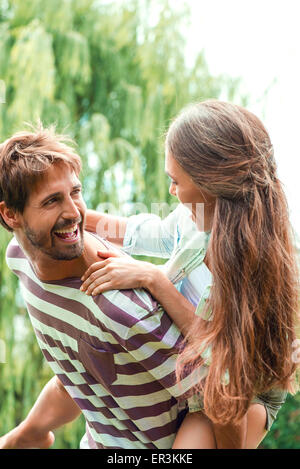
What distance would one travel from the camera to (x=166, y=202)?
485 centimetres

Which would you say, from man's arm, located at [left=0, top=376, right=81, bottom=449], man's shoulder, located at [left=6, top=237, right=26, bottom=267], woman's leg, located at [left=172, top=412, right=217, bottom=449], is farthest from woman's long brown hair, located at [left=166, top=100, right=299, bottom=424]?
man's arm, located at [left=0, top=376, right=81, bottom=449]

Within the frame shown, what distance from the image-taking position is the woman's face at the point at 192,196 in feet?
5.26

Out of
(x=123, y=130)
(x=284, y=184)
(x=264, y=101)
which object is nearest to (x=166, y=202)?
(x=123, y=130)

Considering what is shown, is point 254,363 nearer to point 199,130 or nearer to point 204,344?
point 204,344

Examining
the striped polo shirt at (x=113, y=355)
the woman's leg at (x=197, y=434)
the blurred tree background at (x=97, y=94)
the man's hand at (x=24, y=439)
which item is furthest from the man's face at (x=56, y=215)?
the blurred tree background at (x=97, y=94)

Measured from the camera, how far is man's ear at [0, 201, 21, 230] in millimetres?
1643

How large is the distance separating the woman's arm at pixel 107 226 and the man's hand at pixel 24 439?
0.72 m

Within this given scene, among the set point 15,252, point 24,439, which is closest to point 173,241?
point 15,252

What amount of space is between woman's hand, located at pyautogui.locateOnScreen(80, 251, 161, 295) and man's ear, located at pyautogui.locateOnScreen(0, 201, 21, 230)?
235mm

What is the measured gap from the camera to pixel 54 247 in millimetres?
1592

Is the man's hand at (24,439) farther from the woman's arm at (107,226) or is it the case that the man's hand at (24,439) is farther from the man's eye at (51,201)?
the man's eye at (51,201)

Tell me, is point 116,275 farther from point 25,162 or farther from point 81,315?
point 25,162

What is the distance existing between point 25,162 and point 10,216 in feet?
0.54
